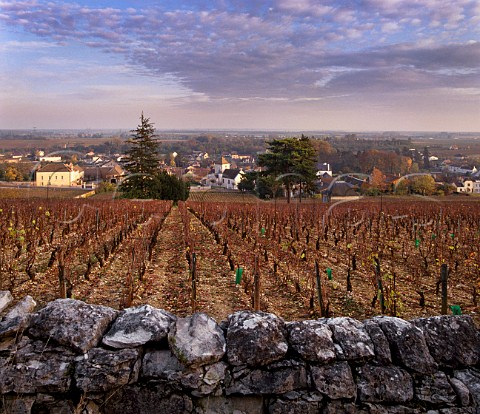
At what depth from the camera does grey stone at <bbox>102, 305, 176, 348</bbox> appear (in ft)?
10.4

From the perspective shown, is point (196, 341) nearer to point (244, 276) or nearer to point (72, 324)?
point (72, 324)

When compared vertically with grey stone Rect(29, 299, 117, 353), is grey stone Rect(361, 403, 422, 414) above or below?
below

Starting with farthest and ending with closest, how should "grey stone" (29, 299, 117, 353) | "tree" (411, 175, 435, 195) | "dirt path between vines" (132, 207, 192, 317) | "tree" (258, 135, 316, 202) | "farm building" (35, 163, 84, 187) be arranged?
"farm building" (35, 163, 84, 187)
"tree" (411, 175, 435, 195)
"tree" (258, 135, 316, 202)
"dirt path between vines" (132, 207, 192, 317)
"grey stone" (29, 299, 117, 353)

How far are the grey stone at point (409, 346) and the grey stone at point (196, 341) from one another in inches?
53.0

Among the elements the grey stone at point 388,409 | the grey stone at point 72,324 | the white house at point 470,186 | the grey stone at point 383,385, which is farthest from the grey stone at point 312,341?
the white house at point 470,186

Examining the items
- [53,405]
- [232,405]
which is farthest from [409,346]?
[53,405]

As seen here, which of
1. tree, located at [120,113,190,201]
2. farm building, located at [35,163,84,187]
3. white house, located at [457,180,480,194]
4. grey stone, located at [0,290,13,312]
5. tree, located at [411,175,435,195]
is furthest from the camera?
white house, located at [457,180,480,194]

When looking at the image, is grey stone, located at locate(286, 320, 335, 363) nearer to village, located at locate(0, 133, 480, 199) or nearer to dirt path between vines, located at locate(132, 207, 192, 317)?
dirt path between vines, located at locate(132, 207, 192, 317)

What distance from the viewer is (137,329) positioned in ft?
10.6

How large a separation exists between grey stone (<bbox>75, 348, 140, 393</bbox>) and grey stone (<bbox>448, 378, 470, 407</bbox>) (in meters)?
2.45

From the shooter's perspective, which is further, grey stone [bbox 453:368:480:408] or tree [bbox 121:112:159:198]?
tree [bbox 121:112:159:198]

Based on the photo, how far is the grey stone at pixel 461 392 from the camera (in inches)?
125

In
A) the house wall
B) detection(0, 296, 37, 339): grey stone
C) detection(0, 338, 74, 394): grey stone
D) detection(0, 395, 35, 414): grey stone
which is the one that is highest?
detection(0, 296, 37, 339): grey stone

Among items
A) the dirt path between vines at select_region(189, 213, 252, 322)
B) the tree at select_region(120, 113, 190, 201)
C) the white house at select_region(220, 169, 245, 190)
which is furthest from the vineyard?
the white house at select_region(220, 169, 245, 190)
